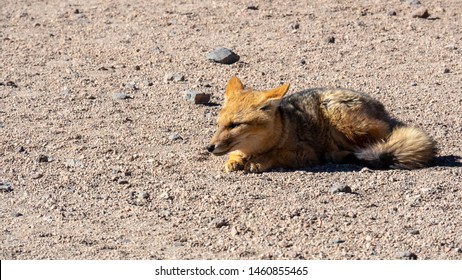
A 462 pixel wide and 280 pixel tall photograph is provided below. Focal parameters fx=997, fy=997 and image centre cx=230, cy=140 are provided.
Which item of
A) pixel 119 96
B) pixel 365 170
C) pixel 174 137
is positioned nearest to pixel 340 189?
pixel 365 170

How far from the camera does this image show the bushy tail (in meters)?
7.74

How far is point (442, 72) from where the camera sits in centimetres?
1062

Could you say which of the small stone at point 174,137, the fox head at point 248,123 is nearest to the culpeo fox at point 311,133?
the fox head at point 248,123

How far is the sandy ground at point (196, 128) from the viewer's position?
6.44m

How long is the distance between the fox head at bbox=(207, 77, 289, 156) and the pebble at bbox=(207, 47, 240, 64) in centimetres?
303

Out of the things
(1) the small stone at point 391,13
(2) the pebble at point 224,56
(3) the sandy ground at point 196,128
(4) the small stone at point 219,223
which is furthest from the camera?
(1) the small stone at point 391,13

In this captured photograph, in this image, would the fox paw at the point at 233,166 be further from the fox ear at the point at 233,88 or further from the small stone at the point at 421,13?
the small stone at the point at 421,13

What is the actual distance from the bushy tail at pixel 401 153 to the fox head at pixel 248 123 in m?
0.75

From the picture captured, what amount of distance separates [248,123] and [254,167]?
35 cm

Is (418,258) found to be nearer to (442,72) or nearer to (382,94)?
(382,94)

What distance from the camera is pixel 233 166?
25.7 feet

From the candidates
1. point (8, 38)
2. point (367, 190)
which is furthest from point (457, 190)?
point (8, 38)

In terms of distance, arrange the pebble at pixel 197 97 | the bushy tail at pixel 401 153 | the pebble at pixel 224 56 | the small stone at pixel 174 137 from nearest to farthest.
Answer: the bushy tail at pixel 401 153 < the small stone at pixel 174 137 < the pebble at pixel 197 97 < the pebble at pixel 224 56

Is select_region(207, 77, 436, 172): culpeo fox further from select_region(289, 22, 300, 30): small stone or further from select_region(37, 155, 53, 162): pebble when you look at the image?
select_region(289, 22, 300, 30): small stone
